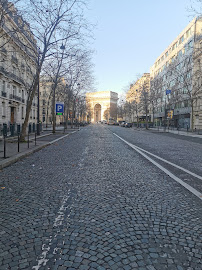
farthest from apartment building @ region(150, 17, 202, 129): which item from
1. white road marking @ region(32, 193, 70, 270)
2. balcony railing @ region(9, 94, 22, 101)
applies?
white road marking @ region(32, 193, 70, 270)

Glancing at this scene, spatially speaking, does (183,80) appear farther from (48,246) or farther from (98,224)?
(48,246)

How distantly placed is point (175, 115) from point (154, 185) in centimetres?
5183

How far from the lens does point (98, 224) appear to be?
336 centimetres

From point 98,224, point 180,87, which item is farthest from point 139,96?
point 98,224

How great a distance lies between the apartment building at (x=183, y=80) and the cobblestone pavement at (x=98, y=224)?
96.8 ft

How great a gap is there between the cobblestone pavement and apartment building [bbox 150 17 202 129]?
1161 inches

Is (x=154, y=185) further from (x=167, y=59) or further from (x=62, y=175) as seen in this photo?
(x=167, y=59)

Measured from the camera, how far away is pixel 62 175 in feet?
21.2

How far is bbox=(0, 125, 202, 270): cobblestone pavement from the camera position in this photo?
2.51m

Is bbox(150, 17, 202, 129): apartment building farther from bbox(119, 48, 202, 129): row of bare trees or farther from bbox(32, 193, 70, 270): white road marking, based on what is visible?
bbox(32, 193, 70, 270): white road marking

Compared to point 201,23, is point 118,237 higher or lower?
lower

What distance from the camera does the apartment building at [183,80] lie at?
3582 cm

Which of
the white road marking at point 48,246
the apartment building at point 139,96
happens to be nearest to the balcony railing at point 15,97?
the apartment building at point 139,96

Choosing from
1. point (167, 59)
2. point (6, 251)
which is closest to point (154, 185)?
point (6, 251)
